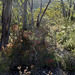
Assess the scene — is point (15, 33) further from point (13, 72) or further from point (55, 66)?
point (55, 66)

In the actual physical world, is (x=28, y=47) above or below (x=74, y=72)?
above

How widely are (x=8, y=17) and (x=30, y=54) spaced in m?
1.91

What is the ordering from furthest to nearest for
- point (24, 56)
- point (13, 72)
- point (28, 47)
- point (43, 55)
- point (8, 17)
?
1. point (8, 17)
2. point (28, 47)
3. point (43, 55)
4. point (24, 56)
5. point (13, 72)

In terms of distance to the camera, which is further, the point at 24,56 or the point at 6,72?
the point at 24,56

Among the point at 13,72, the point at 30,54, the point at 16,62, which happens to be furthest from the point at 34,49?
the point at 13,72

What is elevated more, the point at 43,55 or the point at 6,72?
the point at 43,55

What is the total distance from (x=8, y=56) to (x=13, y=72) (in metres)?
0.50

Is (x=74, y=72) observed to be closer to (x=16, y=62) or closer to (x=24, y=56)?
(x=24, y=56)

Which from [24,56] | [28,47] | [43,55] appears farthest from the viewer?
[28,47]

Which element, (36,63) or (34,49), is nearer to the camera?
(36,63)

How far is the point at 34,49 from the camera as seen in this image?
3590 mm

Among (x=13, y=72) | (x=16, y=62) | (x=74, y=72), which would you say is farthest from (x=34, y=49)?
(x=74, y=72)

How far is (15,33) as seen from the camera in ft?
14.2

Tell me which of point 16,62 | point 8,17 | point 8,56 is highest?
point 8,17
